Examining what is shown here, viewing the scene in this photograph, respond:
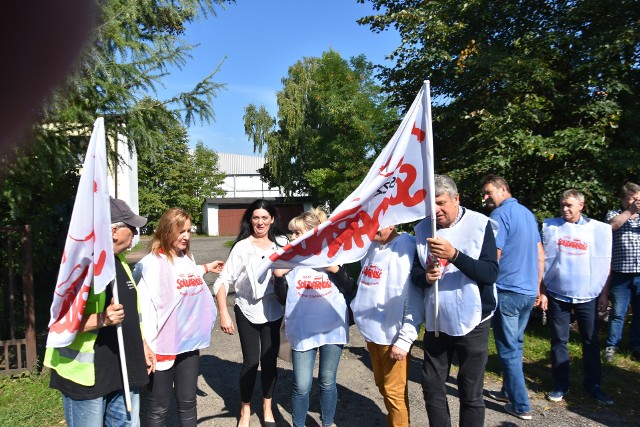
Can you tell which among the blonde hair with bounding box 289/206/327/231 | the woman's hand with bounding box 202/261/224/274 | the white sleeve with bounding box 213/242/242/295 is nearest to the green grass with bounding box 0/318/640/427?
the white sleeve with bounding box 213/242/242/295

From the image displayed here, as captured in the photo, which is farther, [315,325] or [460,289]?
[315,325]

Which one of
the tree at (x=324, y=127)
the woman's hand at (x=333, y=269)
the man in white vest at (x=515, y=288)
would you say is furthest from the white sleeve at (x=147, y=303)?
the tree at (x=324, y=127)

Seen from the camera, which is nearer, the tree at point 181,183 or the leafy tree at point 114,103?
the leafy tree at point 114,103

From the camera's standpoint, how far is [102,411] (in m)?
2.74

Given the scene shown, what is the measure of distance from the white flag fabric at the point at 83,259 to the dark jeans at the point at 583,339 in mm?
3905

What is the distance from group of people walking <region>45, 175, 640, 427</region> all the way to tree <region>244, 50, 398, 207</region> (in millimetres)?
12585

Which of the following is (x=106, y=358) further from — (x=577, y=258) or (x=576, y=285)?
(x=577, y=258)

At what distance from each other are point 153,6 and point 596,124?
232 inches

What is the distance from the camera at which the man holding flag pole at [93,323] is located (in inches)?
Result: 100

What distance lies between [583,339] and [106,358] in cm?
406

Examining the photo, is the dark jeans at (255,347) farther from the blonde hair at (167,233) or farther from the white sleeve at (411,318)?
the white sleeve at (411,318)

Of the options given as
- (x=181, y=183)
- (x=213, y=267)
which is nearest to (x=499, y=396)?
(x=213, y=267)

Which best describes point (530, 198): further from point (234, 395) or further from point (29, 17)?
point (29, 17)

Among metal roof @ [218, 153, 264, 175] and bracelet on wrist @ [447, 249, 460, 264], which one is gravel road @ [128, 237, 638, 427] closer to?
bracelet on wrist @ [447, 249, 460, 264]
